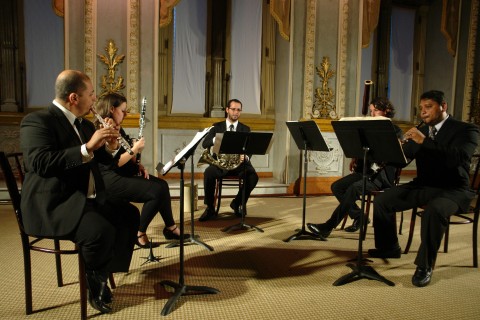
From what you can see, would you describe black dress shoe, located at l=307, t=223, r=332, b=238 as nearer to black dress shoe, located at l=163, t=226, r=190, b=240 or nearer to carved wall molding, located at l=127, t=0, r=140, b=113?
black dress shoe, located at l=163, t=226, r=190, b=240

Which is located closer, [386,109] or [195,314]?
[195,314]

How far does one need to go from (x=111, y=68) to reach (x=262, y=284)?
412cm

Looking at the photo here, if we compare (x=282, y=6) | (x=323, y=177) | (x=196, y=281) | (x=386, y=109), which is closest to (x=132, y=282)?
(x=196, y=281)

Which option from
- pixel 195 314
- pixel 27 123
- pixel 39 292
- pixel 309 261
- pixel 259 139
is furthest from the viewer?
pixel 259 139

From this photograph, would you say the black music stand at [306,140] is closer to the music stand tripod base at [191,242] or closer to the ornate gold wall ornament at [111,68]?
the music stand tripod base at [191,242]

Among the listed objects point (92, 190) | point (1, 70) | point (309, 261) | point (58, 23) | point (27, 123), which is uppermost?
point (58, 23)

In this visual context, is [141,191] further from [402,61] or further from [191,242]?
[402,61]

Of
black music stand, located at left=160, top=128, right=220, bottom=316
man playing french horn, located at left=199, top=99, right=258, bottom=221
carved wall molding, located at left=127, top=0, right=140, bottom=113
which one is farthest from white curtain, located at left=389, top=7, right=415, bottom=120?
black music stand, located at left=160, top=128, right=220, bottom=316

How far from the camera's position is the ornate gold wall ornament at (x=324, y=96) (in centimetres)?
671

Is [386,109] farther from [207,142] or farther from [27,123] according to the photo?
[27,123]

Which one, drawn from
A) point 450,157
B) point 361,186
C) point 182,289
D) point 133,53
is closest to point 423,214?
point 450,157

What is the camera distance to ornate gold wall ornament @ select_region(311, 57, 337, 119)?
6.71 m

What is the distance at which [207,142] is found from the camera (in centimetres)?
504

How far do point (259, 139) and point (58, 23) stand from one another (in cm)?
460
